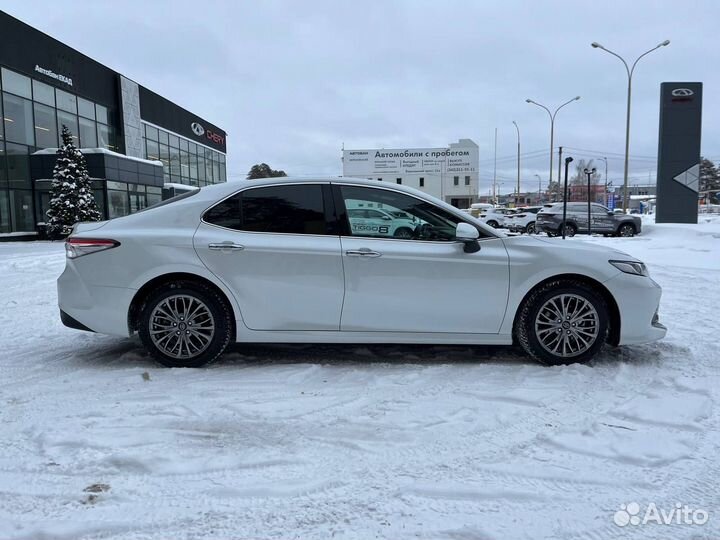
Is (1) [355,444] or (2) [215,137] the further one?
(2) [215,137]

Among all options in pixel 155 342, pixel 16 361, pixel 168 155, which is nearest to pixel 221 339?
pixel 155 342

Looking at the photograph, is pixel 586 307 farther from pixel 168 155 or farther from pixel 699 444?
pixel 168 155

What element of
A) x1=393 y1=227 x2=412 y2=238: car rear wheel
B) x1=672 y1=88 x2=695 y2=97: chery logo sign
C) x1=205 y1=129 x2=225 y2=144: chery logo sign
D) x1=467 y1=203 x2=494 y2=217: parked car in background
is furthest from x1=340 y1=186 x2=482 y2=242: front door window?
x1=205 y1=129 x2=225 y2=144: chery logo sign

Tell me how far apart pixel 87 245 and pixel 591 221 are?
22.7 m

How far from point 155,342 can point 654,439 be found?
145 inches

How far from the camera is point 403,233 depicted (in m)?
4.49

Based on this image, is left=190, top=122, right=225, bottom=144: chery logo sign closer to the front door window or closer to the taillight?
the taillight

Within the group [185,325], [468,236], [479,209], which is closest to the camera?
[468,236]

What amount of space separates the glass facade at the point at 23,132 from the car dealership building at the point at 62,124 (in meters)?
0.04

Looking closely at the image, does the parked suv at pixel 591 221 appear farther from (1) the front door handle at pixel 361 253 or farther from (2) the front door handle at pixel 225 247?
(2) the front door handle at pixel 225 247

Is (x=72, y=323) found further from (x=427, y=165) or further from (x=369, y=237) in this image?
(x=427, y=165)

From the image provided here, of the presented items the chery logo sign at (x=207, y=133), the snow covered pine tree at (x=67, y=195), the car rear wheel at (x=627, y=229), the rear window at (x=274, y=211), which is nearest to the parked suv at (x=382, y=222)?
the rear window at (x=274, y=211)

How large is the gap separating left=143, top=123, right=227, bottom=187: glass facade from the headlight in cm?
3602

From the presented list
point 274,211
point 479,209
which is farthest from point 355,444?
point 479,209
